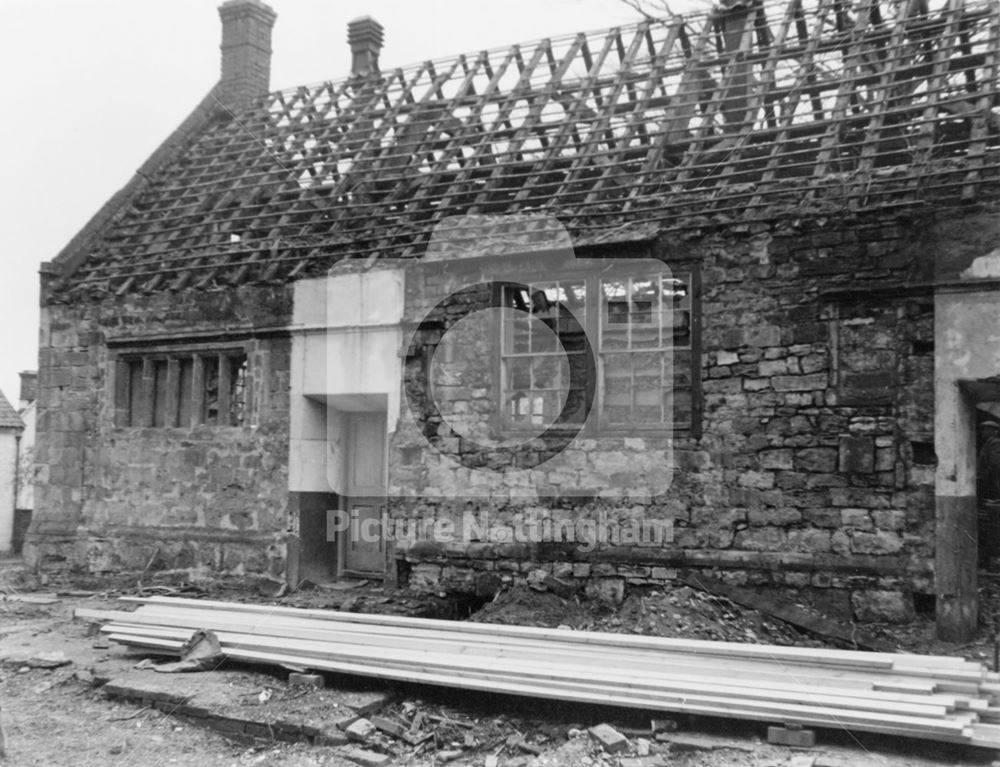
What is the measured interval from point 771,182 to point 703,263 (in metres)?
1.10

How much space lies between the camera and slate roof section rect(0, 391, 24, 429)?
19609 mm

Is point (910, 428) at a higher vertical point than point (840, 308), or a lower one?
lower

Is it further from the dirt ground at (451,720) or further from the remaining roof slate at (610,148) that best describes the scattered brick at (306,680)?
the remaining roof slate at (610,148)

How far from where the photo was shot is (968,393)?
8820 mm

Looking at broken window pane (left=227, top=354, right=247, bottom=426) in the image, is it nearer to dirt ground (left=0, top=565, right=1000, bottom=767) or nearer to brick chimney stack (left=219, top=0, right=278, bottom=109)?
dirt ground (left=0, top=565, right=1000, bottom=767)

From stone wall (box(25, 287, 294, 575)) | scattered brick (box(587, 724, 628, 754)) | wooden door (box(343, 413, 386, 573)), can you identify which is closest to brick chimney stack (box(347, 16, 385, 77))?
stone wall (box(25, 287, 294, 575))

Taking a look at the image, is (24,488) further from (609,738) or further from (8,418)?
(609,738)

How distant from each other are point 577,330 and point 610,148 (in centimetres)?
258

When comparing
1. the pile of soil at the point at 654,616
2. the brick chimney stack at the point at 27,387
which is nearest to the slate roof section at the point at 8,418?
the brick chimney stack at the point at 27,387

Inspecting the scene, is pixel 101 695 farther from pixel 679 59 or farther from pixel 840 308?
pixel 679 59

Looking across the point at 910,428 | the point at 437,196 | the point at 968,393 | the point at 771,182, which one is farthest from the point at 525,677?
the point at 437,196

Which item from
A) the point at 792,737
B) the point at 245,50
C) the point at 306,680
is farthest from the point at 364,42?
the point at 792,737

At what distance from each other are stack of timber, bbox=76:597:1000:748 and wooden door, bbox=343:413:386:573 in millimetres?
3441

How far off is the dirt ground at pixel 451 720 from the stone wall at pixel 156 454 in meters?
2.58
